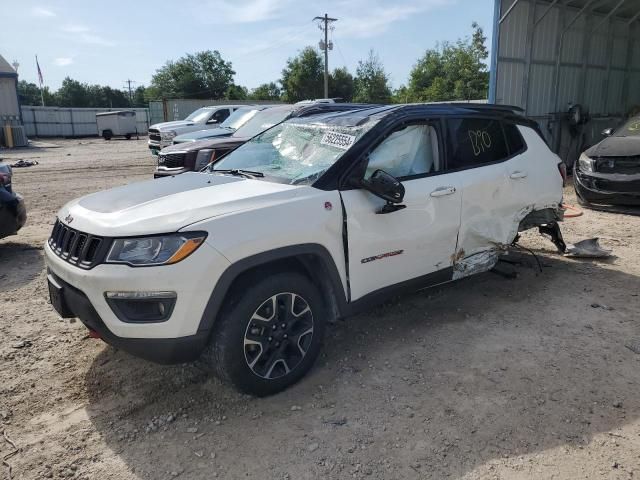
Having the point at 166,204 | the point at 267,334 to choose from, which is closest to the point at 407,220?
the point at 267,334

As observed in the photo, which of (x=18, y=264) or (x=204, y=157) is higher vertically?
(x=204, y=157)

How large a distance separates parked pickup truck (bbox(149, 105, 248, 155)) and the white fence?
27.0m

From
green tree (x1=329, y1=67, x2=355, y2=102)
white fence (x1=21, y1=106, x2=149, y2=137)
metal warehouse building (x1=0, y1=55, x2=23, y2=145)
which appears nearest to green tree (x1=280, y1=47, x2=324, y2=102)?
green tree (x1=329, y1=67, x2=355, y2=102)

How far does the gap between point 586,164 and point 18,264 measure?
8.56m

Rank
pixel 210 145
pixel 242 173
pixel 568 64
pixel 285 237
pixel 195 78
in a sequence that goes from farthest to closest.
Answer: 1. pixel 195 78
2. pixel 568 64
3. pixel 210 145
4. pixel 242 173
5. pixel 285 237

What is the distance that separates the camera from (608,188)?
8062 mm

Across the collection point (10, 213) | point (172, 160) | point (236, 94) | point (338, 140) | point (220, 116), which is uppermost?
point (236, 94)

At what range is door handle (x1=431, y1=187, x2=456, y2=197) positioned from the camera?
375 cm

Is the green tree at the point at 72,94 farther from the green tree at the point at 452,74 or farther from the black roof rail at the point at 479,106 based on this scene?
the black roof rail at the point at 479,106

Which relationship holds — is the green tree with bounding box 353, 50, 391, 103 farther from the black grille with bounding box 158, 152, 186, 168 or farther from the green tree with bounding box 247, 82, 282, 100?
the black grille with bounding box 158, 152, 186, 168

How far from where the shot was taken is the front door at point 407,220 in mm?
3332

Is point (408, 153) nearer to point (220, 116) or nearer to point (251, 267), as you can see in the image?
point (251, 267)

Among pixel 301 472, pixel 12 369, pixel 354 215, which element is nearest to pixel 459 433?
pixel 301 472

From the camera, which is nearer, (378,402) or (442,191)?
(378,402)
